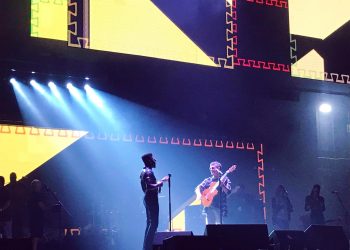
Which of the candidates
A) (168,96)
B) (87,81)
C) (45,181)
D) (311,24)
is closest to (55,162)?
(45,181)

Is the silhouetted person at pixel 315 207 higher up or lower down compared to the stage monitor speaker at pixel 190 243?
higher up

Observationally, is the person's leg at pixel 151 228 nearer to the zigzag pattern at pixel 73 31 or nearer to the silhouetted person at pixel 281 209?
the zigzag pattern at pixel 73 31

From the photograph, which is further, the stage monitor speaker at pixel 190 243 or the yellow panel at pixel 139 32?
the yellow panel at pixel 139 32

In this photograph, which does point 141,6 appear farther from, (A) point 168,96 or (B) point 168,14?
(A) point 168,96

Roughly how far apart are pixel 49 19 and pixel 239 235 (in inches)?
292

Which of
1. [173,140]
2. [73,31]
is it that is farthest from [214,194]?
[73,31]

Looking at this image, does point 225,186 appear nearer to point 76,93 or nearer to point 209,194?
point 209,194

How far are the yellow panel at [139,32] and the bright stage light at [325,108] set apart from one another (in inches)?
184

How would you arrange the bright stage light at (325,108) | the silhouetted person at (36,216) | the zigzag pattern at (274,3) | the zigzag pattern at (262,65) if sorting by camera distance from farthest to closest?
1. the bright stage light at (325,108)
2. the zigzag pattern at (274,3)
3. the zigzag pattern at (262,65)
4. the silhouetted person at (36,216)

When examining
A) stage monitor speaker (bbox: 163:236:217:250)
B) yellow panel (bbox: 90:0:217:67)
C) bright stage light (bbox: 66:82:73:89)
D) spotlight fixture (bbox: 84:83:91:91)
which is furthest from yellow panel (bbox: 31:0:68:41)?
stage monitor speaker (bbox: 163:236:217:250)

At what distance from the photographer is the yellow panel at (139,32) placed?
1500 cm

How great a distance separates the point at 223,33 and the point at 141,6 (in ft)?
8.13

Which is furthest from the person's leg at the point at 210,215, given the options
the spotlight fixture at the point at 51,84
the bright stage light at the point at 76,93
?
the spotlight fixture at the point at 51,84

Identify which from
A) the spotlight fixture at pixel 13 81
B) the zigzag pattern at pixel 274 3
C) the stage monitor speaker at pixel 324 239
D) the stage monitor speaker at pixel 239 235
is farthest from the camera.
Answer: the zigzag pattern at pixel 274 3
